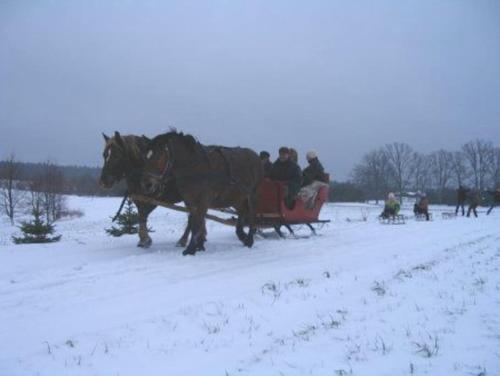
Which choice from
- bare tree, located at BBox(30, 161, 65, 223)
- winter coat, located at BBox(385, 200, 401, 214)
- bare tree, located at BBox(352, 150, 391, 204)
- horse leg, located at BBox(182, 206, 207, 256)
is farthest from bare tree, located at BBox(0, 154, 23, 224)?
bare tree, located at BBox(352, 150, 391, 204)

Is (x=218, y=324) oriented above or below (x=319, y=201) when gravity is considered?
below

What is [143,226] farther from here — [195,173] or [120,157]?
[195,173]

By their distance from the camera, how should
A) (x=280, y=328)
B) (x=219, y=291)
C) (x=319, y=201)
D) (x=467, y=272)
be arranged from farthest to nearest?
(x=319, y=201) < (x=467, y=272) < (x=219, y=291) < (x=280, y=328)

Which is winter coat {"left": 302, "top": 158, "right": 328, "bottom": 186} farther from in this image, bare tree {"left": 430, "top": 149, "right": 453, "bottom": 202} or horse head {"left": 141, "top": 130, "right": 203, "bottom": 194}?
bare tree {"left": 430, "top": 149, "right": 453, "bottom": 202}

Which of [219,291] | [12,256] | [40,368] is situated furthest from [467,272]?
[12,256]

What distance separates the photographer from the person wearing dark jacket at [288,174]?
10555mm

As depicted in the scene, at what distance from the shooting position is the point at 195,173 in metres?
7.74

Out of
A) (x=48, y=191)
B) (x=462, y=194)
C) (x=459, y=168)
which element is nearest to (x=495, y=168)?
(x=459, y=168)

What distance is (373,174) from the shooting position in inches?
3642

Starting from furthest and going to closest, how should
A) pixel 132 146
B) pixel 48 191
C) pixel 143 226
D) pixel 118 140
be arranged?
1. pixel 48 191
2. pixel 143 226
3. pixel 132 146
4. pixel 118 140

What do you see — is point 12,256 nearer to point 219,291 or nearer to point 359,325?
point 219,291

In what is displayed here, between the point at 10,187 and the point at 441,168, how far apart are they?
83329 millimetres

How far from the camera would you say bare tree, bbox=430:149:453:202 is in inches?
3602

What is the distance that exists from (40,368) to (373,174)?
307ft
